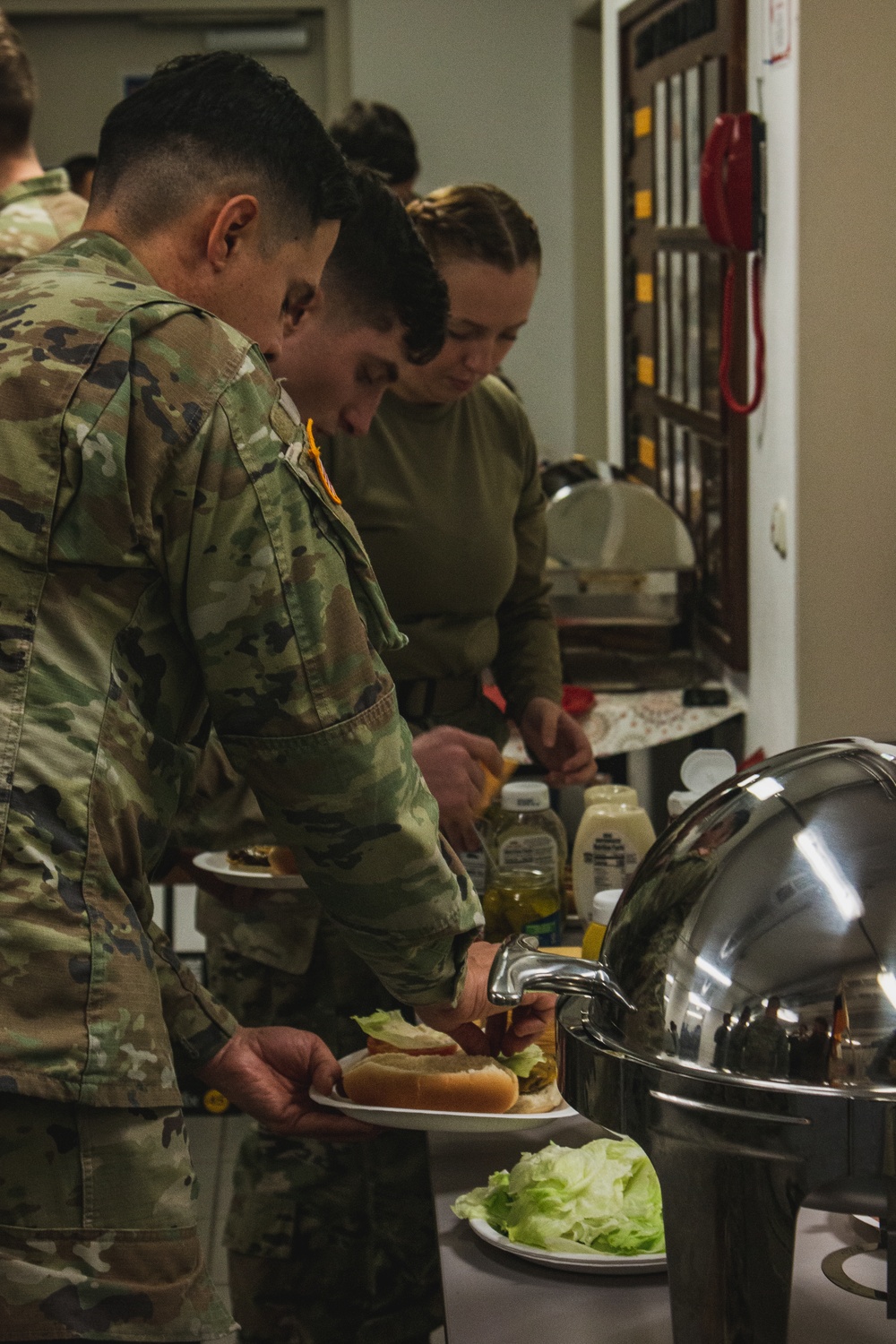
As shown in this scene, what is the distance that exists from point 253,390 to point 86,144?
6028mm

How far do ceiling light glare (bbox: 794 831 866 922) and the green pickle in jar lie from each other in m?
0.94

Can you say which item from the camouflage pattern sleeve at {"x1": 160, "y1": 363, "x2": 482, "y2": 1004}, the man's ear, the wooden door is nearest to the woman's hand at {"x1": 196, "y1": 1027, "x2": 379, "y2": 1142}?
the camouflage pattern sleeve at {"x1": 160, "y1": 363, "x2": 482, "y2": 1004}

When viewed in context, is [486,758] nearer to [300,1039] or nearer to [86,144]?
[300,1039]

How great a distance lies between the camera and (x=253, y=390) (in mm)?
1136

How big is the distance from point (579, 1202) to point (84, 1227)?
37 cm

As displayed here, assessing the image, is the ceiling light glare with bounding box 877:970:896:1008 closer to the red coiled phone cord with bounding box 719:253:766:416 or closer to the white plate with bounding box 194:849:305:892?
the white plate with bounding box 194:849:305:892

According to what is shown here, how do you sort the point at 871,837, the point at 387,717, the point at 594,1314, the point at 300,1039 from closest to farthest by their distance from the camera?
the point at 871,837
the point at 594,1314
the point at 387,717
the point at 300,1039

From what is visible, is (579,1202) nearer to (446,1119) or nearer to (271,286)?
(446,1119)

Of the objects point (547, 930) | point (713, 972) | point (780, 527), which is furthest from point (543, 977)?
point (780, 527)

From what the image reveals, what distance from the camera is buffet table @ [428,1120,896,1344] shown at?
104cm

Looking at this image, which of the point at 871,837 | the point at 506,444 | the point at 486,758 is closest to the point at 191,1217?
the point at 871,837

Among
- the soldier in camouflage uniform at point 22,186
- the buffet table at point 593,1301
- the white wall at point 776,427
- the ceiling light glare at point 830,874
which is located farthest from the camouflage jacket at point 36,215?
the ceiling light glare at point 830,874

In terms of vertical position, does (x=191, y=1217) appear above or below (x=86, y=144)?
below

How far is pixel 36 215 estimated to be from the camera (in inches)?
110
